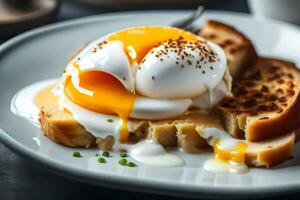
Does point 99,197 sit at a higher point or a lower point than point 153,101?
lower

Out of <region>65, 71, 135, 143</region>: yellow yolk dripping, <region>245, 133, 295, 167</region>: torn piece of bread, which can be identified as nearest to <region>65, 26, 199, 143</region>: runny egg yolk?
<region>65, 71, 135, 143</region>: yellow yolk dripping

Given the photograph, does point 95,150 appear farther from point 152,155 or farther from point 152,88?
point 152,88

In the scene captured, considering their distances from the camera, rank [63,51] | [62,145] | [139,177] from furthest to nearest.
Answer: [63,51]
[62,145]
[139,177]

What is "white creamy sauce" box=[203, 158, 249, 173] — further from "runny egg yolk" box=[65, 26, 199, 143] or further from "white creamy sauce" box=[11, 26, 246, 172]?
"runny egg yolk" box=[65, 26, 199, 143]

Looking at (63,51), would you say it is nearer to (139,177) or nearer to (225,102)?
(225,102)

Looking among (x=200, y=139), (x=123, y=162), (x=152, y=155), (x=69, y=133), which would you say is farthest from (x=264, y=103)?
(x=69, y=133)

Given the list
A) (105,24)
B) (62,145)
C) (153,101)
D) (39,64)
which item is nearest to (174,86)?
(153,101)
